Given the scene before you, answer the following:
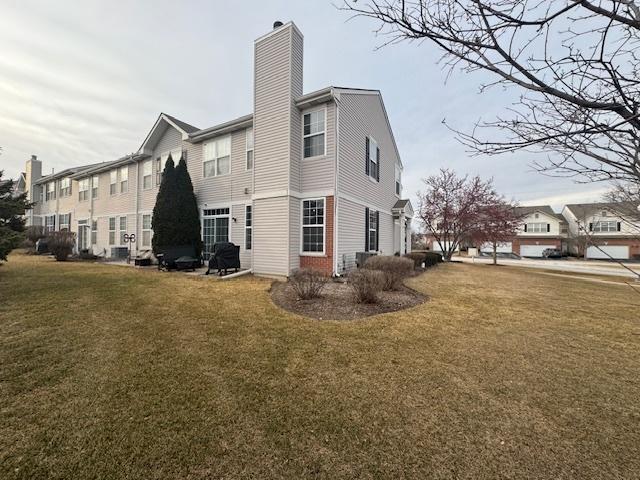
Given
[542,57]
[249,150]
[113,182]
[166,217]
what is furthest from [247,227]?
[113,182]

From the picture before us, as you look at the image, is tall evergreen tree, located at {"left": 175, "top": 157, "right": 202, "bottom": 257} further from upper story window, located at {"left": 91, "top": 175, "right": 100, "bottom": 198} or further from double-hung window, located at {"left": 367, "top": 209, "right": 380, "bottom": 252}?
upper story window, located at {"left": 91, "top": 175, "right": 100, "bottom": 198}

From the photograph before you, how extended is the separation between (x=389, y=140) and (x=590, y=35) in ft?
51.2

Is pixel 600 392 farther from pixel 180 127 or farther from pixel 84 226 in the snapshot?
pixel 84 226

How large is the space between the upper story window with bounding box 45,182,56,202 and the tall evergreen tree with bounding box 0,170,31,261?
1927 centimetres

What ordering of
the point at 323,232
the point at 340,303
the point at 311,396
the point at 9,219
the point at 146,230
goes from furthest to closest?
the point at 146,230
the point at 9,219
the point at 323,232
the point at 340,303
the point at 311,396

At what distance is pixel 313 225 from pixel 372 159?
5.66 m

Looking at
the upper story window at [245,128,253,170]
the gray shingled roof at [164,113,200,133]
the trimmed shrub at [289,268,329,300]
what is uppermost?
the gray shingled roof at [164,113,200,133]

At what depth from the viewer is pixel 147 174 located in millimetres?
A: 16766

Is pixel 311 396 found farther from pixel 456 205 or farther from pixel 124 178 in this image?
pixel 456 205

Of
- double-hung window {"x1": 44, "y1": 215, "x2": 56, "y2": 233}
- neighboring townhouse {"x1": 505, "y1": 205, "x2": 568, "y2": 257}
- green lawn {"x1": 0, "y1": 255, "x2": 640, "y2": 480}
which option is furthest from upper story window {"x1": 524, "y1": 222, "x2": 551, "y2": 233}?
double-hung window {"x1": 44, "y1": 215, "x2": 56, "y2": 233}

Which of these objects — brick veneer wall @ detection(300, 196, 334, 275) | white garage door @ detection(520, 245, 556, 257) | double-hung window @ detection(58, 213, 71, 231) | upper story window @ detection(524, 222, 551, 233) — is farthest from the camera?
upper story window @ detection(524, 222, 551, 233)

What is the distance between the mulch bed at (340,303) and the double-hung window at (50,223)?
2889 cm

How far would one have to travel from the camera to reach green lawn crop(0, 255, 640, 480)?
2104mm

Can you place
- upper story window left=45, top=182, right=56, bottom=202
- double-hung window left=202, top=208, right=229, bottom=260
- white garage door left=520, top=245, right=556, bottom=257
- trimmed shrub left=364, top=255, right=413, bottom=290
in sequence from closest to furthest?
trimmed shrub left=364, top=255, right=413, bottom=290 < double-hung window left=202, top=208, right=229, bottom=260 < upper story window left=45, top=182, right=56, bottom=202 < white garage door left=520, top=245, right=556, bottom=257
